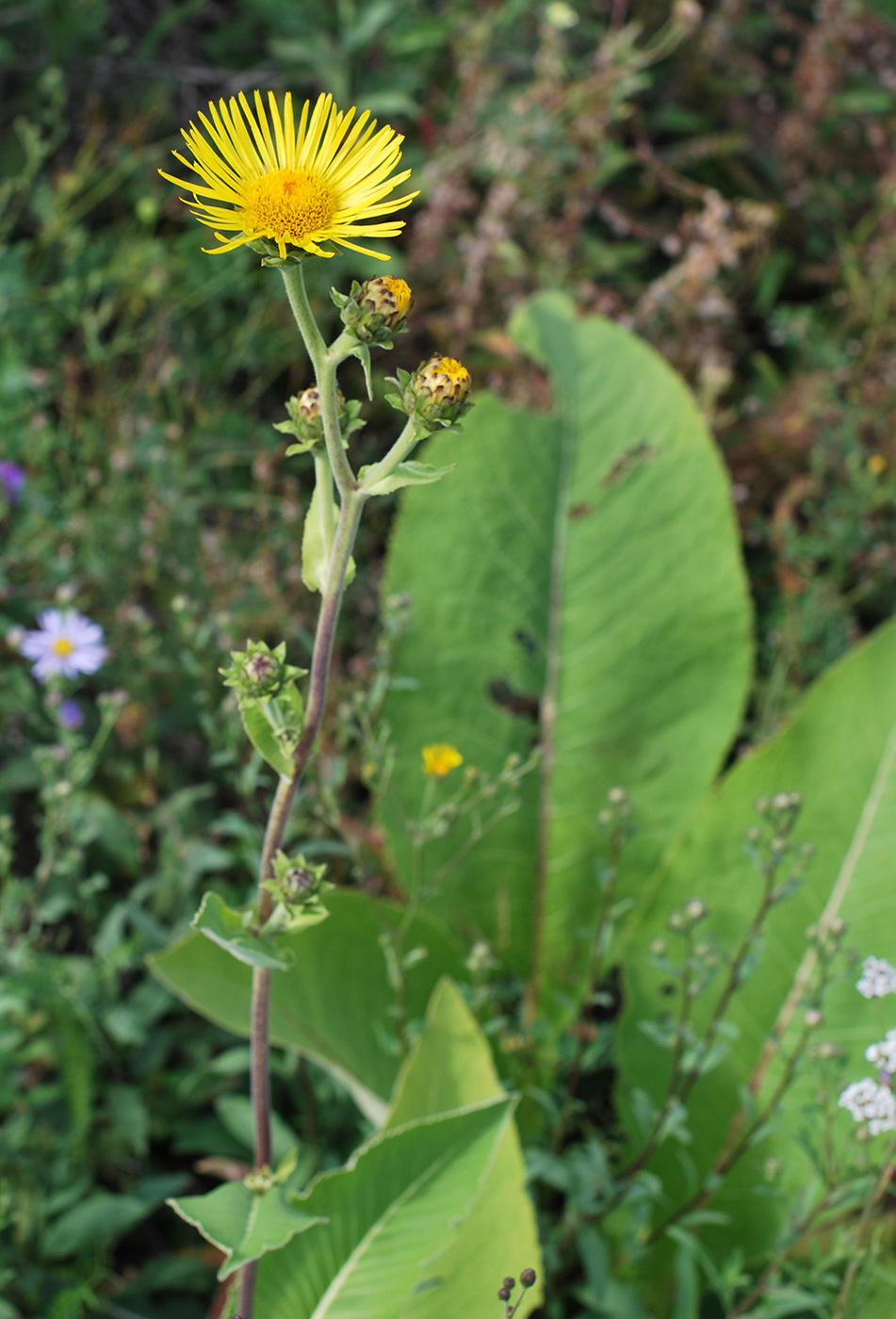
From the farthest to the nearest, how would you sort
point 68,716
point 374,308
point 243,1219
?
1. point 68,716
2. point 243,1219
3. point 374,308

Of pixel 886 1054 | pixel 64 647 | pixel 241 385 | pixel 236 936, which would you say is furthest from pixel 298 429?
pixel 241 385

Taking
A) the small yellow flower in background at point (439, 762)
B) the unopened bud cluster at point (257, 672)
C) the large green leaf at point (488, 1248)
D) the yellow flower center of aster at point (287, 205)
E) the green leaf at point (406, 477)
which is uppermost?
the yellow flower center of aster at point (287, 205)

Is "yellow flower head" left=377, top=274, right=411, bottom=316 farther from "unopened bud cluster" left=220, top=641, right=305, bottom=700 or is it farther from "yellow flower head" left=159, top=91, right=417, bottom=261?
"unopened bud cluster" left=220, top=641, right=305, bottom=700

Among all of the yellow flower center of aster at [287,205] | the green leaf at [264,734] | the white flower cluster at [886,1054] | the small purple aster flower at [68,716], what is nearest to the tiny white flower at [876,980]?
the white flower cluster at [886,1054]

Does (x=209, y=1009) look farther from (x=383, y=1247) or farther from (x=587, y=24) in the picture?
(x=587, y=24)

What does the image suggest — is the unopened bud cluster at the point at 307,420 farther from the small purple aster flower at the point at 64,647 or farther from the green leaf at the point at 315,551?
the small purple aster flower at the point at 64,647

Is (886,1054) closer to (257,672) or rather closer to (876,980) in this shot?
(876,980)

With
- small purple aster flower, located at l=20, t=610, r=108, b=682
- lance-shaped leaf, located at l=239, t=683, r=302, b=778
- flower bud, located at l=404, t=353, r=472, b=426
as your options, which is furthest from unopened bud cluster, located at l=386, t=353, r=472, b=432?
small purple aster flower, located at l=20, t=610, r=108, b=682
